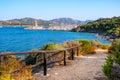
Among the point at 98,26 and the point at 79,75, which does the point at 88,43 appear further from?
the point at 98,26

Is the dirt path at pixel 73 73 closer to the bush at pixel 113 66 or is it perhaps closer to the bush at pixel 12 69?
the bush at pixel 12 69

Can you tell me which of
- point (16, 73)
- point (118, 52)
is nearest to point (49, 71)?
point (16, 73)

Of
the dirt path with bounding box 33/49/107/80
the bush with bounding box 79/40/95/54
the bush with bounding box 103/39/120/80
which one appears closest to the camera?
the bush with bounding box 103/39/120/80

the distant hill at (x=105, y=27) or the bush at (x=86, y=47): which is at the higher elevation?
the bush at (x=86, y=47)

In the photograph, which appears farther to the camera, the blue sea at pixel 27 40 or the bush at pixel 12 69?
the blue sea at pixel 27 40

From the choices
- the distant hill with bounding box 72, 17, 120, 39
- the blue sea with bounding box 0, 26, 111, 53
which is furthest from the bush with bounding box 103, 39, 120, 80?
the distant hill with bounding box 72, 17, 120, 39

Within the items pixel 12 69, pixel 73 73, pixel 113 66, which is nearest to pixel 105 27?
pixel 73 73

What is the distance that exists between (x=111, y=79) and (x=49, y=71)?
3.67m

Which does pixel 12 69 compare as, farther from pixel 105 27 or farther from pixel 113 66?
pixel 105 27

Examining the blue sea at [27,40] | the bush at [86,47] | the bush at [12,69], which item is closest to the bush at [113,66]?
the bush at [12,69]

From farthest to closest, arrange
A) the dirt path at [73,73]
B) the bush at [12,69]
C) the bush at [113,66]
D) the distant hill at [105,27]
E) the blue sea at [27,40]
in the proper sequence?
the distant hill at [105,27], the blue sea at [27,40], the dirt path at [73,73], the bush at [113,66], the bush at [12,69]

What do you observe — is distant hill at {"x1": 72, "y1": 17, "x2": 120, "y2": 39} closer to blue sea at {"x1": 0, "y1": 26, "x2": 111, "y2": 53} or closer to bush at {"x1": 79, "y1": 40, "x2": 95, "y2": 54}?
blue sea at {"x1": 0, "y1": 26, "x2": 111, "y2": 53}

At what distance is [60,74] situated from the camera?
11.5m

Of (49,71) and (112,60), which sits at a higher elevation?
(112,60)
